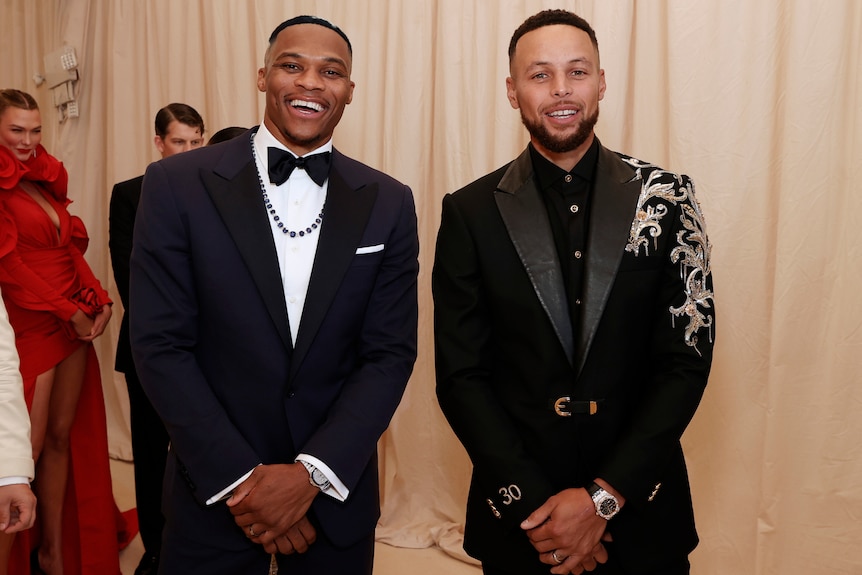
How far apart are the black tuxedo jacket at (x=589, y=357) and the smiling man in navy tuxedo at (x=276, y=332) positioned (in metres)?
0.21

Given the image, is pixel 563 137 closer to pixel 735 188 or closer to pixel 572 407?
pixel 572 407

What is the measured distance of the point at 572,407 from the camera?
1.74 meters

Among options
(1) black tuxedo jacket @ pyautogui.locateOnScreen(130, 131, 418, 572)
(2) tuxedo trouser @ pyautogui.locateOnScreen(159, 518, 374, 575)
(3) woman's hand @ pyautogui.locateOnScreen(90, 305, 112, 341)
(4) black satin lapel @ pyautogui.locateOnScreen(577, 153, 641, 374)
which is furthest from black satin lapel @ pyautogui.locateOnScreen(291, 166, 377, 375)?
(3) woman's hand @ pyautogui.locateOnScreen(90, 305, 112, 341)

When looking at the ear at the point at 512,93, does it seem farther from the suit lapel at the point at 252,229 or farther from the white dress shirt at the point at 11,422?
the white dress shirt at the point at 11,422

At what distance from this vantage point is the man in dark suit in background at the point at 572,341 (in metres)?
1.69

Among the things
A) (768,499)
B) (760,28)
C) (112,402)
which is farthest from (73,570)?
(760,28)

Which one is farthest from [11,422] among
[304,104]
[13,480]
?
[304,104]

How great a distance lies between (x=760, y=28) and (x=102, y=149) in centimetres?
390

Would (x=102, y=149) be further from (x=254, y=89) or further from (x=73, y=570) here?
(x=73, y=570)

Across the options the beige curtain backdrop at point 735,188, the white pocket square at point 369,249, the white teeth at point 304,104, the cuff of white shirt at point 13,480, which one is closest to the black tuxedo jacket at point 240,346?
the white pocket square at point 369,249

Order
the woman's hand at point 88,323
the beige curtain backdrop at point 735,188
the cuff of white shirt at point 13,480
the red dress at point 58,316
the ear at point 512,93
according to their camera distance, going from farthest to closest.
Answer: the woman's hand at point 88,323, the red dress at point 58,316, the beige curtain backdrop at point 735,188, the ear at point 512,93, the cuff of white shirt at point 13,480

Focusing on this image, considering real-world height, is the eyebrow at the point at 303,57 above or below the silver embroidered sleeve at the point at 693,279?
above

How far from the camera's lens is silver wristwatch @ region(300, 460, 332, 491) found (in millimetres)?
1670

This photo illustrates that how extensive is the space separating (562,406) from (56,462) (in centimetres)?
220
